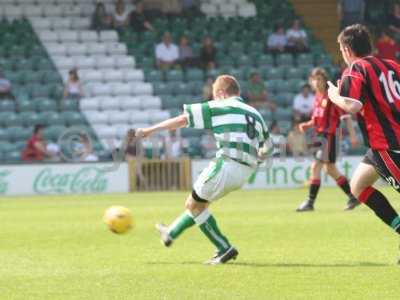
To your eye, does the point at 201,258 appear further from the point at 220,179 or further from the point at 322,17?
the point at 322,17

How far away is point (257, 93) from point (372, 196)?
736 inches

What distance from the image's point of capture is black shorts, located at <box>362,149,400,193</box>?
942 cm

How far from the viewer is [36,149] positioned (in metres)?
25.4

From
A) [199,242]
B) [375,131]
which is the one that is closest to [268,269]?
[375,131]

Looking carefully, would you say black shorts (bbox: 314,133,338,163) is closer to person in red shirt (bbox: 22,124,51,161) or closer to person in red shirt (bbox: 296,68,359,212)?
person in red shirt (bbox: 296,68,359,212)

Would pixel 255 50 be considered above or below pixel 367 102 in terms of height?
below

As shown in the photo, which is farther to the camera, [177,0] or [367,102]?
[177,0]

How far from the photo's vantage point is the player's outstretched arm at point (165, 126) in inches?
377

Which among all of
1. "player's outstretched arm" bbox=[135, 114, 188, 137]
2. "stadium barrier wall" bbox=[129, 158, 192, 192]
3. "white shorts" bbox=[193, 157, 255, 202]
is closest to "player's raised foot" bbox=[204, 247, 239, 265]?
"white shorts" bbox=[193, 157, 255, 202]

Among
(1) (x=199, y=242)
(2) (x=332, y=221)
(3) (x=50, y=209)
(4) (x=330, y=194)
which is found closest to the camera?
(1) (x=199, y=242)

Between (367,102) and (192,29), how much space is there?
21931mm

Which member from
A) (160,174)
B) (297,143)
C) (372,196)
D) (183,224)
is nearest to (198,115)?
(183,224)

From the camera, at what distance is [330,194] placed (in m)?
22.4

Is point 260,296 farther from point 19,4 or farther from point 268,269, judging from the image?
point 19,4
